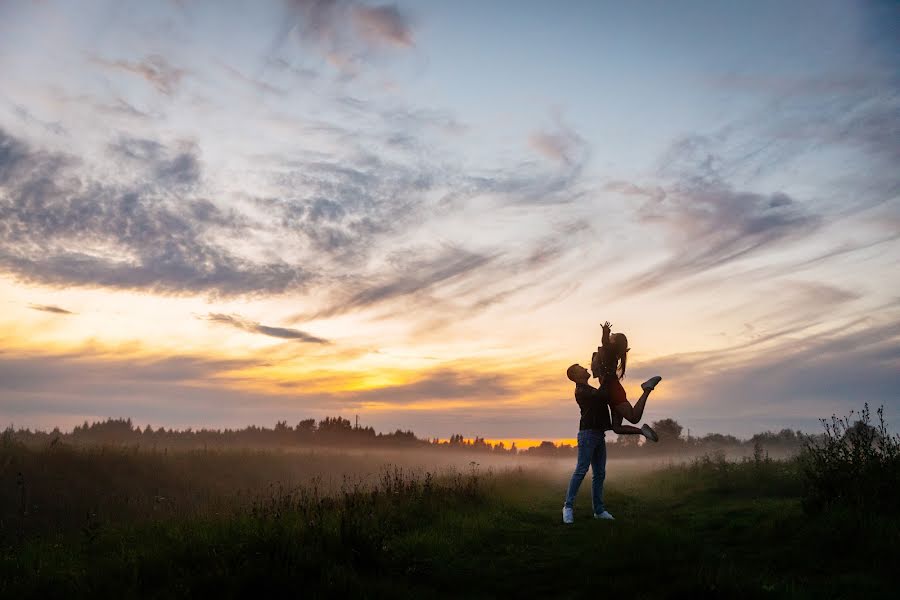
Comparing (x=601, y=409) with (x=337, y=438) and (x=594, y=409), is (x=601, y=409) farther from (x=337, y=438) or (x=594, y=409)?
(x=337, y=438)

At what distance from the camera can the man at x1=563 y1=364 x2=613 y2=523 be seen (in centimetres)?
1145

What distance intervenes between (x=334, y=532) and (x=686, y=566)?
4.48 m

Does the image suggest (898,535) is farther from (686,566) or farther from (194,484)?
(194,484)

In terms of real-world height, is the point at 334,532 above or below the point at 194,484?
above

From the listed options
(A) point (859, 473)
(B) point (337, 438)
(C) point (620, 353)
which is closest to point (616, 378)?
(C) point (620, 353)

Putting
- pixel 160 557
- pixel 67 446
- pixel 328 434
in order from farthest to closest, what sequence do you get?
pixel 328 434 < pixel 67 446 < pixel 160 557

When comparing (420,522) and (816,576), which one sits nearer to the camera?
(816,576)

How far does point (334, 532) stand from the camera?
7852 millimetres

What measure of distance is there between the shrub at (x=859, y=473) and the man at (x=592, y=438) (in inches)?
140

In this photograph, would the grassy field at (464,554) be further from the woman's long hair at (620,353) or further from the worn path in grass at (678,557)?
the woman's long hair at (620,353)

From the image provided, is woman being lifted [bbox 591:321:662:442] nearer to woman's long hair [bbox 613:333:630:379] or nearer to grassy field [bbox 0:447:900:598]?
woman's long hair [bbox 613:333:630:379]

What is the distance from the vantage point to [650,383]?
11.0 m

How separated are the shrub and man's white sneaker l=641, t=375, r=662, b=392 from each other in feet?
9.59

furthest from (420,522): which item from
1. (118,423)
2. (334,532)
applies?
(118,423)
